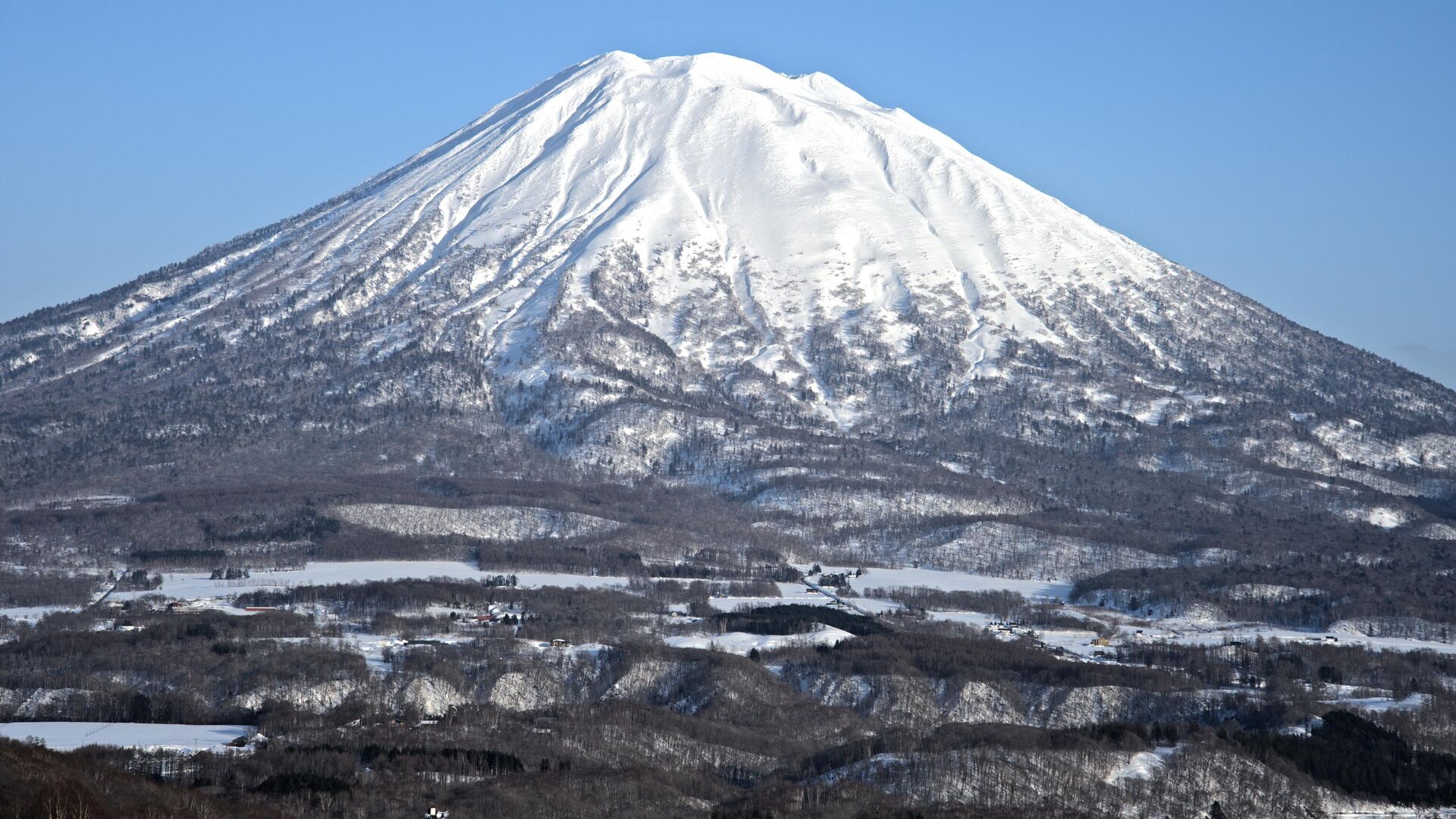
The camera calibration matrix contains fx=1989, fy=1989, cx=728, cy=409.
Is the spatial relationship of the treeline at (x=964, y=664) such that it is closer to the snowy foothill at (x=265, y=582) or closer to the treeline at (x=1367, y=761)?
the treeline at (x=1367, y=761)

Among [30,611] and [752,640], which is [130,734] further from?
[752,640]

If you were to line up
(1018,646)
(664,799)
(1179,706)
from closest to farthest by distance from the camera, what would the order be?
(664,799), (1179,706), (1018,646)

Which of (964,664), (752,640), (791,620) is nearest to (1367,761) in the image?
(964,664)

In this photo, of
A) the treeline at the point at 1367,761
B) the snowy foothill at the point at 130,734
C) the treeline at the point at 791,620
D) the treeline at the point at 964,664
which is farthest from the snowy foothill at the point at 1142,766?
the snowy foothill at the point at 130,734

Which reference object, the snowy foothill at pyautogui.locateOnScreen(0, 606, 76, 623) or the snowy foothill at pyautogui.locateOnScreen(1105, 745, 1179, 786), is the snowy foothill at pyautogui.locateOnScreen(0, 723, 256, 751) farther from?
the snowy foothill at pyautogui.locateOnScreen(1105, 745, 1179, 786)

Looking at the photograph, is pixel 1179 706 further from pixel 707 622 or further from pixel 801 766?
pixel 707 622

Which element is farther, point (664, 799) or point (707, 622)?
point (707, 622)

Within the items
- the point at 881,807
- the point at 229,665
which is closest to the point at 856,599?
the point at 229,665

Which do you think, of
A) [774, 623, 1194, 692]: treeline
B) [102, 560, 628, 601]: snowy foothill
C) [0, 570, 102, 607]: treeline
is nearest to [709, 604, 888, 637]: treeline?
[774, 623, 1194, 692]: treeline

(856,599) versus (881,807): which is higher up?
(856,599)
